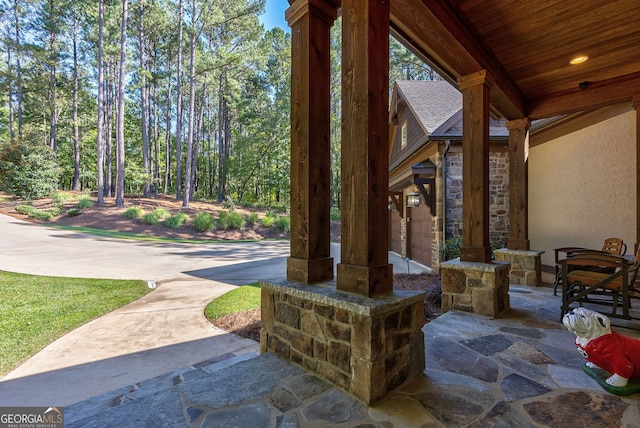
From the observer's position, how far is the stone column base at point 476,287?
10.4ft

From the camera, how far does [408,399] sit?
1758 mm

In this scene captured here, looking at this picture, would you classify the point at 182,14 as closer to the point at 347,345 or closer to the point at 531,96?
the point at 531,96

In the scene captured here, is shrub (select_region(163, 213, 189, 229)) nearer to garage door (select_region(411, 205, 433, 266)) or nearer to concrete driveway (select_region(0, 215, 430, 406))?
concrete driveway (select_region(0, 215, 430, 406))

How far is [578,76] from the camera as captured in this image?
3.99 m

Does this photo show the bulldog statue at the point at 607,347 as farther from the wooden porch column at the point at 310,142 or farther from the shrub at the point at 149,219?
the shrub at the point at 149,219

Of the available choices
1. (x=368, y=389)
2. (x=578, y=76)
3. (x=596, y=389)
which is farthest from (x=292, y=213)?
(x=578, y=76)

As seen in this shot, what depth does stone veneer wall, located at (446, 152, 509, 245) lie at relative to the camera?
6.70 meters

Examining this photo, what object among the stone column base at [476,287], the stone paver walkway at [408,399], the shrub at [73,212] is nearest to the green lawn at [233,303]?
the stone paver walkway at [408,399]

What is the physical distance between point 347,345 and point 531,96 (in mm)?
5048

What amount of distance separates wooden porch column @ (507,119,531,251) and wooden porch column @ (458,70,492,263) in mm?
1875

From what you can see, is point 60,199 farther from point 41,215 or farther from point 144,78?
point 144,78

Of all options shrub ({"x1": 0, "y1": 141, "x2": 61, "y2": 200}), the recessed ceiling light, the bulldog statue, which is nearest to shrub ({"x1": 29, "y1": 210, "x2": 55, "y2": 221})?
shrub ({"x1": 0, "y1": 141, "x2": 61, "y2": 200})

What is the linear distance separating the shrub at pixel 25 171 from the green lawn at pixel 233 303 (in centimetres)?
1831
